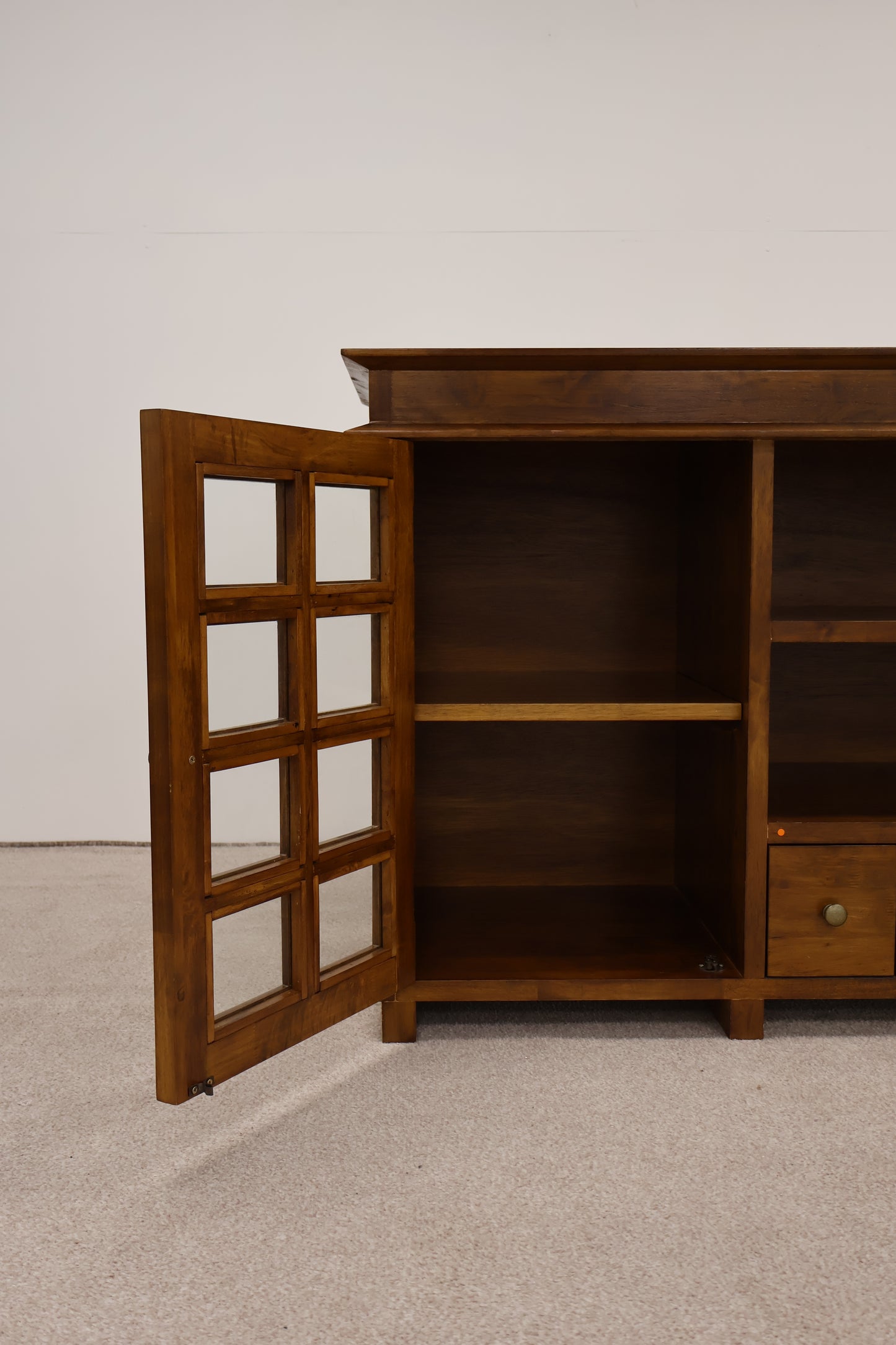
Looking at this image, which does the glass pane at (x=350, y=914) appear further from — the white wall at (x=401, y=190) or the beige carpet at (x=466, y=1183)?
the white wall at (x=401, y=190)

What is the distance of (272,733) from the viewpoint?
170 centimetres

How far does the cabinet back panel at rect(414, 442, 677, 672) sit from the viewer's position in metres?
2.56

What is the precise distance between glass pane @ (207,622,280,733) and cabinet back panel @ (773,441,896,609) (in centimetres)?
138

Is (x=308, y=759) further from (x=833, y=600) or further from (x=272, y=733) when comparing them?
(x=833, y=600)

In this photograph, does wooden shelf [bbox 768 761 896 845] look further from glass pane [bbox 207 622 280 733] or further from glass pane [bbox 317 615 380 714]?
glass pane [bbox 207 622 280 733]

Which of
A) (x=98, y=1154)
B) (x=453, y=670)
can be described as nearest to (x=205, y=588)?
(x=98, y=1154)

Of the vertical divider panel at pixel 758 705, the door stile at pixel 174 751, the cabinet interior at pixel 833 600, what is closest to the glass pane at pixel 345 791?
the door stile at pixel 174 751

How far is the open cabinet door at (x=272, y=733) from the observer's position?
152 cm

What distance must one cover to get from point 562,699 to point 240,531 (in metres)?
0.79

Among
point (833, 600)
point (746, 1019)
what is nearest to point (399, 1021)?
point (746, 1019)

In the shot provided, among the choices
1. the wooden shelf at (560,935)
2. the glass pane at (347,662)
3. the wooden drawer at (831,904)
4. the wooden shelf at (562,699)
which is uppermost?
the glass pane at (347,662)

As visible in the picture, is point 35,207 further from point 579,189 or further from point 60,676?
point 579,189

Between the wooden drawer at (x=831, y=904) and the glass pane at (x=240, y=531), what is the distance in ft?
3.70

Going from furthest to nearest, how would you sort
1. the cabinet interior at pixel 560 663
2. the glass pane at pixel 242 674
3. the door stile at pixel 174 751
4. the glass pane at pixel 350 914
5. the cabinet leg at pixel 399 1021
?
the cabinet interior at pixel 560 663, the cabinet leg at pixel 399 1021, the glass pane at pixel 350 914, the glass pane at pixel 242 674, the door stile at pixel 174 751
